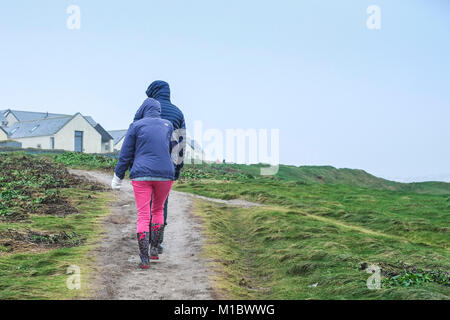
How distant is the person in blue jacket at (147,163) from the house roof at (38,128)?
70254 millimetres

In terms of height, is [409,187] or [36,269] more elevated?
[36,269]

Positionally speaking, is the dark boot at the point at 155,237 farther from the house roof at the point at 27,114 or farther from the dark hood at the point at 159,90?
the house roof at the point at 27,114

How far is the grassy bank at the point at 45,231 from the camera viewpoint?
784 cm

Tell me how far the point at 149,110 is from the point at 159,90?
114 centimetres

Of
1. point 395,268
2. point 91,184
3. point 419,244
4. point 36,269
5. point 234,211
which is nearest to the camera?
point 36,269

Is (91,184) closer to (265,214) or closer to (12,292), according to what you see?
(265,214)

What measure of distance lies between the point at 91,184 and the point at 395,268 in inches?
701

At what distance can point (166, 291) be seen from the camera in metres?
7.56

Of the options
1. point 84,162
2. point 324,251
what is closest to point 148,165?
point 324,251

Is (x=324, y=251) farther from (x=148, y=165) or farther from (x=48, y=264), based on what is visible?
(x=48, y=264)

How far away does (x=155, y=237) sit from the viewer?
388 inches

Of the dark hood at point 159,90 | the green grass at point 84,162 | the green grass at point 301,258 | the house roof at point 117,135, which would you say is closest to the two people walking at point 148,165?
the dark hood at point 159,90

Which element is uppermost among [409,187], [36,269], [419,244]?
[36,269]
